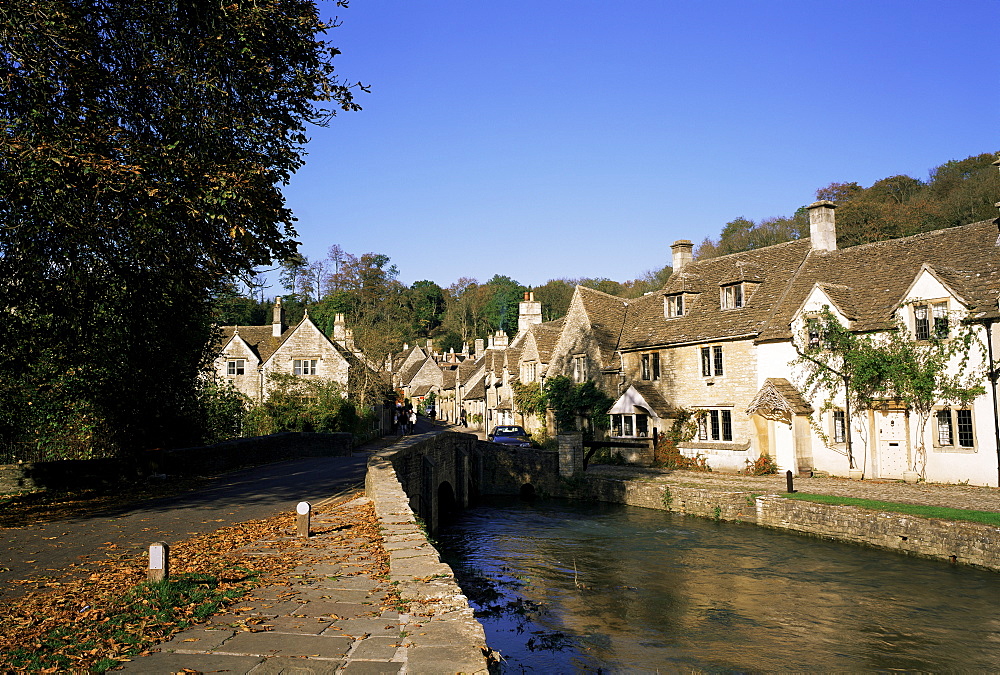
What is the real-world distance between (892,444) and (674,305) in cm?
1422

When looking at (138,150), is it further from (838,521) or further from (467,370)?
(467,370)

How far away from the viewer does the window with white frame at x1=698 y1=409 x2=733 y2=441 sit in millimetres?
32625

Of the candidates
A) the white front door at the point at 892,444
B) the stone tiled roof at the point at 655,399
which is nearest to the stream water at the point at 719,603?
the white front door at the point at 892,444

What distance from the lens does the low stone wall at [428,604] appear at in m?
6.08

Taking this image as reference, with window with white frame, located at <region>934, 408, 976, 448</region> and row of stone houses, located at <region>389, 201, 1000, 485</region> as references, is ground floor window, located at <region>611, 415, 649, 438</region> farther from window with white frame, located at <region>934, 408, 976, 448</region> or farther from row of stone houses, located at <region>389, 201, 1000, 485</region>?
window with white frame, located at <region>934, 408, 976, 448</region>

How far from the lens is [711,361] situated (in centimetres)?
3372

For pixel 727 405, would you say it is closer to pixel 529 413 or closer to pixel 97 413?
pixel 529 413

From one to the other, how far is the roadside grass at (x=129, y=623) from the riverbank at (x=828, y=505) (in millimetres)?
18259

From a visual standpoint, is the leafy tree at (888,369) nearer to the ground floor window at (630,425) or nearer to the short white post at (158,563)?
the ground floor window at (630,425)

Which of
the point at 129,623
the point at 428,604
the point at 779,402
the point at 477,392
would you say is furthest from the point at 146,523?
the point at 477,392

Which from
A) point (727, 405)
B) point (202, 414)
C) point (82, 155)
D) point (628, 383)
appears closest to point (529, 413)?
point (628, 383)

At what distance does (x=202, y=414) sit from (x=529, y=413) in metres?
23.9

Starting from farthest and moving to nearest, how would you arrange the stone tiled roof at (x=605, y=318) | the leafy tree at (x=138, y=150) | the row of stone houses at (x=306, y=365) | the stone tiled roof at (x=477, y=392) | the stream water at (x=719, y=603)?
1. the stone tiled roof at (x=477, y=392)
2. the row of stone houses at (x=306, y=365)
3. the stone tiled roof at (x=605, y=318)
4. the stream water at (x=719, y=603)
5. the leafy tree at (x=138, y=150)

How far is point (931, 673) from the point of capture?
43.0 ft
